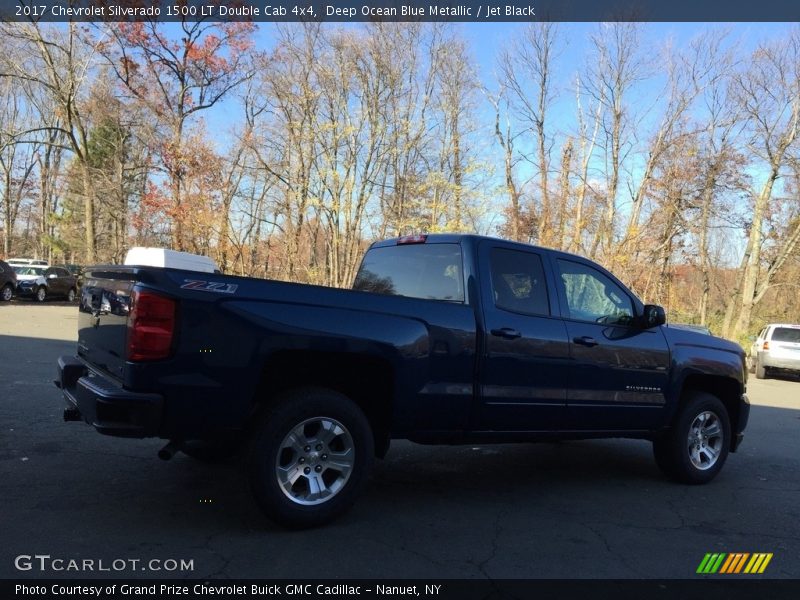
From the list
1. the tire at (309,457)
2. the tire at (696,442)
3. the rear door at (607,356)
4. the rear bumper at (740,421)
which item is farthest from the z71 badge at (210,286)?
the rear bumper at (740,421)

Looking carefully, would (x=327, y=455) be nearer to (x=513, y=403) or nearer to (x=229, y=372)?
(x=229, y=372)

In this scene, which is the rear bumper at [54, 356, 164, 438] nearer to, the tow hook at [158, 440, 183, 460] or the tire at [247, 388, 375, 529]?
the tow hook at [158, 440, 183, 460]

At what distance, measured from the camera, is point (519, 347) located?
15.2ft

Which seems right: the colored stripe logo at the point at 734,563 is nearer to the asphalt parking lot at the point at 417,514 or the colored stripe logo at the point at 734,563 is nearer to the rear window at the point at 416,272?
the asphalt parking lot at the point at 417,514

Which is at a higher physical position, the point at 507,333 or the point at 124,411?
the point at 507,333

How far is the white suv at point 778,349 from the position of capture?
1742 centimetres

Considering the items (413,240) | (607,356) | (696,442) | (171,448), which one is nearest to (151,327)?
(171,448)

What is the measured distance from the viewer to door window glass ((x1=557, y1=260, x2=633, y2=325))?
5184 mm

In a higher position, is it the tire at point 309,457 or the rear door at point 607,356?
the rear door at point 607,356

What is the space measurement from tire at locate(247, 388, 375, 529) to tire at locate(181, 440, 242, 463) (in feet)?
1.38

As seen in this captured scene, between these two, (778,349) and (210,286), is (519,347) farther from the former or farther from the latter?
(778,349)

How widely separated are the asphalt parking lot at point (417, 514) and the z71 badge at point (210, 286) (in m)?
1.48

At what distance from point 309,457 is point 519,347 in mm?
1732

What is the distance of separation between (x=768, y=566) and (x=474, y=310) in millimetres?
2409
